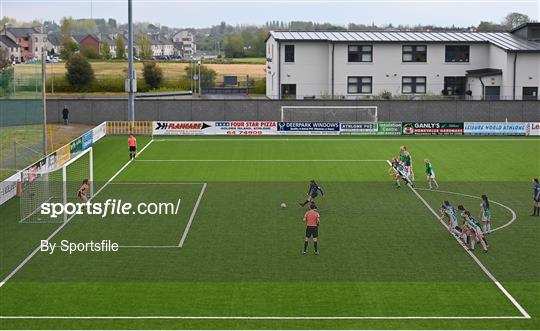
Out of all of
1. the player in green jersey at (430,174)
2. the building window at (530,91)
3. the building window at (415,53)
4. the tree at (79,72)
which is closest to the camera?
the player in green jersey at (430,174)

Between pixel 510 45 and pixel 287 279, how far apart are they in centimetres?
Result: 5884

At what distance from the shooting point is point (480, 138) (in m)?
62.1

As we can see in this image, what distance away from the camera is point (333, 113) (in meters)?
69.4

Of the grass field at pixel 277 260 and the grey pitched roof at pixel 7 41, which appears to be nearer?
the grass field at pixel 277 260

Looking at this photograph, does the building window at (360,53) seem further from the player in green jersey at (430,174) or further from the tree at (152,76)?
the player in green jersey at (430,174)

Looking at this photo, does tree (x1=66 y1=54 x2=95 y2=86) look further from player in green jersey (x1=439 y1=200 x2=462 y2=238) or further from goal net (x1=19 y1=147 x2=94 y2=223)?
player in green jersey (x1=439 y1=200 x2=462 y2=238)

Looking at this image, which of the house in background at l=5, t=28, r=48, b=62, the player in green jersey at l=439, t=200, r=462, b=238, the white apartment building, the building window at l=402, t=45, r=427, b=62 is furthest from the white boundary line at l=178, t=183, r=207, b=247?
the house in background at l=5, t=28, r=48, b=62

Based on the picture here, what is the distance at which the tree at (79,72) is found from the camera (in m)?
95.0

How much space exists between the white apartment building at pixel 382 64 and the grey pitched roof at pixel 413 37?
0.31 ft

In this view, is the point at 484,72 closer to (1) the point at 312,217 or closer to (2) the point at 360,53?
(2) the point at 360,53

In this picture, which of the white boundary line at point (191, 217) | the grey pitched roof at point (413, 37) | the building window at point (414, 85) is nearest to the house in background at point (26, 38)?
the grey pitched roof at point (413, 37)

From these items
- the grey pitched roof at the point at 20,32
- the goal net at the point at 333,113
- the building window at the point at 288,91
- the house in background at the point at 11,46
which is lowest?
the goal net at the point at 333,113

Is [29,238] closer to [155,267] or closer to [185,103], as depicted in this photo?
[155,267]

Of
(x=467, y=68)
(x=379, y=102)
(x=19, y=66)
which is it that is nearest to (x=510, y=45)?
(x=467, y=68)
